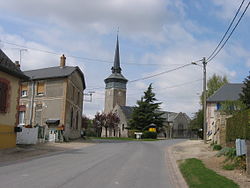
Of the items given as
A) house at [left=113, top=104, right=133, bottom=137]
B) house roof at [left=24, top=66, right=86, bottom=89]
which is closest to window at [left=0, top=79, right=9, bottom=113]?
house roof at [left=24, top=66, right=86, bottom=89]

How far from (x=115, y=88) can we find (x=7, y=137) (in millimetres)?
74329

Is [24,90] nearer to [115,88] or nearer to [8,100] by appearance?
[8,100]

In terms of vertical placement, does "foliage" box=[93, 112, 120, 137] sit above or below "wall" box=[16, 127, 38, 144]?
above

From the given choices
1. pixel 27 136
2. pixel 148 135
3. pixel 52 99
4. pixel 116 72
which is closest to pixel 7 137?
pixel 27 136

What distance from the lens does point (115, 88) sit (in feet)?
311

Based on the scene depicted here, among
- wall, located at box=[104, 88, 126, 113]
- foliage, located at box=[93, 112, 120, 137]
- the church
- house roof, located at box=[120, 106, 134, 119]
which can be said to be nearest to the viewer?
foliage, located at box=[93, 112, 120, 137]

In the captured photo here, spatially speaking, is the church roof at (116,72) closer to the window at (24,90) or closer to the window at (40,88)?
the window at (24,90)

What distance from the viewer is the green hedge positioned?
572 inches

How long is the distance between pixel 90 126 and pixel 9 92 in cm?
5946

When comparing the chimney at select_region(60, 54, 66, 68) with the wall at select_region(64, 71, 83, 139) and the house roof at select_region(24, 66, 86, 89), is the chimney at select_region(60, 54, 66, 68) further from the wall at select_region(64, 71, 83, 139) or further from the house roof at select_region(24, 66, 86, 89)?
the wall at select_region(64, 71, 83, 139)

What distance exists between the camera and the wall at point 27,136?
2419cm

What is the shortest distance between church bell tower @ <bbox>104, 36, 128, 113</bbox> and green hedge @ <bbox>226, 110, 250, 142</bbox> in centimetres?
7534

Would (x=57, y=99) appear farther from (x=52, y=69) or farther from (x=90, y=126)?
(x=90, y=126)

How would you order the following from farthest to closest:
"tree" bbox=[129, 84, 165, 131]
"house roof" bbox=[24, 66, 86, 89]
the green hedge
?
"tree" bbox=[129, 84, 165, 131]
"house roof" bbox=[24, 66, 86, 89]
the green hedge
